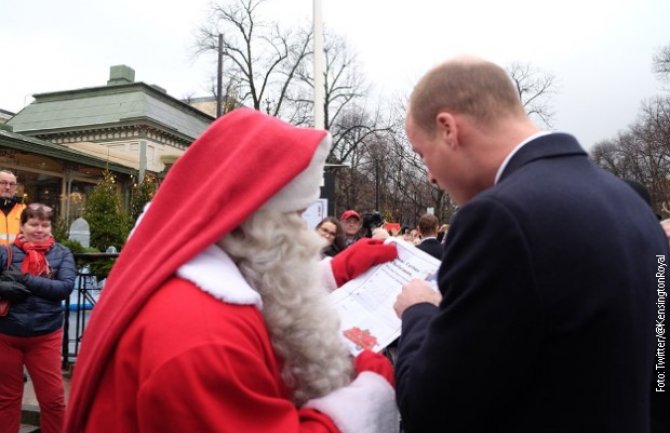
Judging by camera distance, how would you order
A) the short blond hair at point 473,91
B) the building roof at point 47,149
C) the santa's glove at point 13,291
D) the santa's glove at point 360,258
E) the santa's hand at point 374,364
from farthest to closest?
the building roof at point 47,149 < the santa's glove at point 13,291 < the santa's glove at point 360,258 < the santa's hand at point 374,364 < the short blond hair at point 473,91

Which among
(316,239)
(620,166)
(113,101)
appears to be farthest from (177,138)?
(620,166)

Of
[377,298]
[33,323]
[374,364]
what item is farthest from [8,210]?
[374,364]

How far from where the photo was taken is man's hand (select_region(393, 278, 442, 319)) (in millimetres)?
1712

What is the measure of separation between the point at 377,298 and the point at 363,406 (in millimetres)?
591

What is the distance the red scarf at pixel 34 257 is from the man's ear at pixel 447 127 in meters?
4.04

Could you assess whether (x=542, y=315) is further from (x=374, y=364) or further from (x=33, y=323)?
(x=33, y=323)

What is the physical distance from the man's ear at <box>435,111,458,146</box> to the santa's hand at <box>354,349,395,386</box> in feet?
2.41

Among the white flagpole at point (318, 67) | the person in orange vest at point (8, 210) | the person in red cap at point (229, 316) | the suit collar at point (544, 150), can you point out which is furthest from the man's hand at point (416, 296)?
the white flagpole at point (318, 67)

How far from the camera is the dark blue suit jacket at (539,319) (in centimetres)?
123

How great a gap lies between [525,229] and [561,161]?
0.31 meters

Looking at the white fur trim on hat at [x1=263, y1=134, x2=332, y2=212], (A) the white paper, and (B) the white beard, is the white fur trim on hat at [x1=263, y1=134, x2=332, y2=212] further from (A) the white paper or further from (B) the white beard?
(A) the white paper

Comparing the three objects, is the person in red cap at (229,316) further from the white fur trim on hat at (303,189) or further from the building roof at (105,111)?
the building roof at (105,111)

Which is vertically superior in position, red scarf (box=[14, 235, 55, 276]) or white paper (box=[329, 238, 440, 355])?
red scarf (box=[14, 235, 55, 276])

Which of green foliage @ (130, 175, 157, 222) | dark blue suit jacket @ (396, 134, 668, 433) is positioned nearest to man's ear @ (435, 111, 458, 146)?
dark blue suit jacket @ (396, 134, 668, 433)
